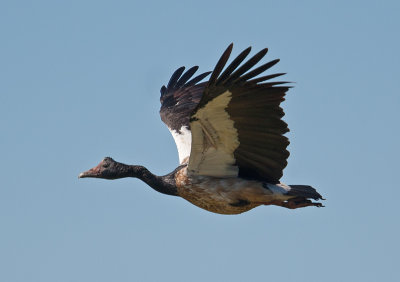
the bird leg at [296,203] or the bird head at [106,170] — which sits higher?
the bird head at [106,170]

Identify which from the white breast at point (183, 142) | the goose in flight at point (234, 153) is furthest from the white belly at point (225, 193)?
the white breast at point (183, 142)

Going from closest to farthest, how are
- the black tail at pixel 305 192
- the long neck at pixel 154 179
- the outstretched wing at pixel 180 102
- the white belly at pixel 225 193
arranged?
1. the black tail at pixel 305 192
2. the white belly at pixel 225 193
3. the long neck at pixel 154 179
4. the outstretched wing at pixel 180 102

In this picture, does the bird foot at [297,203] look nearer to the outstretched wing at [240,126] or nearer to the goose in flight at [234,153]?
the goose in flight at [234,153]

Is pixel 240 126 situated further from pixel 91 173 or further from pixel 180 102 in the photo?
pixel 180 102

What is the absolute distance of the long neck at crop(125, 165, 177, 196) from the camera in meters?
11.5

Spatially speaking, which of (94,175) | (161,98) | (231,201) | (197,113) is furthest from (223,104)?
(161,98)

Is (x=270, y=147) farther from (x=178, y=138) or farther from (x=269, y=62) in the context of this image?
(x=178, y=138)

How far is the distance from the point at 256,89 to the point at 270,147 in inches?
37.0

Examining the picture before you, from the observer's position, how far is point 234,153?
10.8 meters

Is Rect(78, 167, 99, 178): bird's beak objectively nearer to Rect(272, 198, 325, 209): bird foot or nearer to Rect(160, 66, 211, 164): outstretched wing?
Rect(160, 66, 211, 164): outstretched wing

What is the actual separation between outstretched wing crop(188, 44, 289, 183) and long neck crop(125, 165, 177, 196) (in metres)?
0.46

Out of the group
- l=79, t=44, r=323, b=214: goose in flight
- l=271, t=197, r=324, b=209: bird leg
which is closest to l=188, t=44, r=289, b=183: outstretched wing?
l=79, t=44, r=323, b=214: goose in flight

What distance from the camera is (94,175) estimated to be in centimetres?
1209

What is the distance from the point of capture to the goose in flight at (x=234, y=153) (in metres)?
9.86
